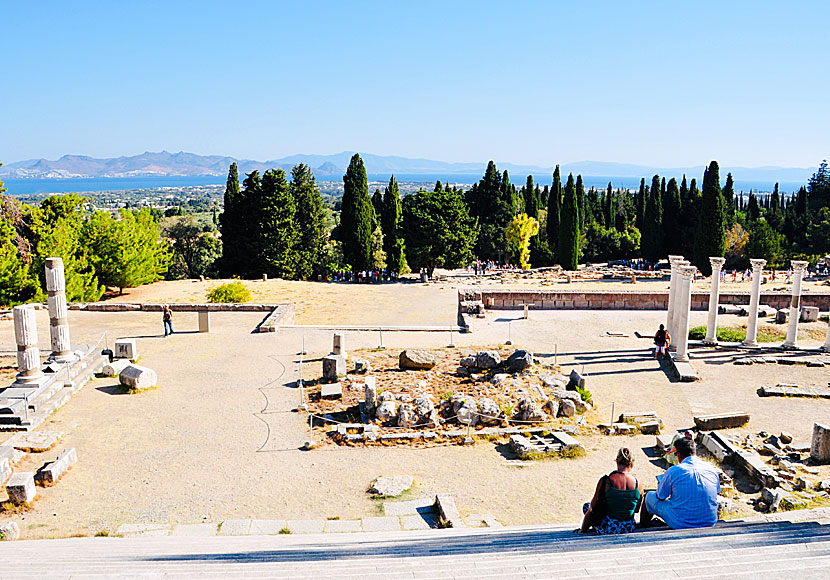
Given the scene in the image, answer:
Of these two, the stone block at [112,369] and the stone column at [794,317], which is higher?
the stone column at [794,317]

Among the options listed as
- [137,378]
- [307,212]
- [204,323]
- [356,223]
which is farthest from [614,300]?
A: [307,212]

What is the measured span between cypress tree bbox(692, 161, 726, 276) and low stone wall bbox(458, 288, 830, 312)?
59.0ft

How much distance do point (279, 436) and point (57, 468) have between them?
161 inches

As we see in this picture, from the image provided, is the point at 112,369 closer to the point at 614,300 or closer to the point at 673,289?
the point at 673,289

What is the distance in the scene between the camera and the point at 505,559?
5.49 m

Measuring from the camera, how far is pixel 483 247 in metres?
59.8

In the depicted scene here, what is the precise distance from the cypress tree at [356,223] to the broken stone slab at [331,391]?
31860mm

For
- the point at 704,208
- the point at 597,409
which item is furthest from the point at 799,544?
the point at 704,208

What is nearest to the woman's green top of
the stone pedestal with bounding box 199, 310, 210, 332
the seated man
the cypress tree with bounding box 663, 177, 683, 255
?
the seated man

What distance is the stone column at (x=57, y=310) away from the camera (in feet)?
55.2

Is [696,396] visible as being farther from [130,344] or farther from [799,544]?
[130,344]

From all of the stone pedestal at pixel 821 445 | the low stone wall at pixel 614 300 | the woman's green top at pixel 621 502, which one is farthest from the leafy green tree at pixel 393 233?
the woman's green top at pixel 621 502

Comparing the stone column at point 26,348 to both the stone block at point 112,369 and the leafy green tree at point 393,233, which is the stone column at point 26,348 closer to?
the stone block at point 112,369

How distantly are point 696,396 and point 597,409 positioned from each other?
9.74ft
